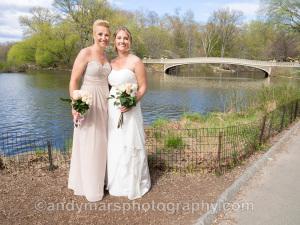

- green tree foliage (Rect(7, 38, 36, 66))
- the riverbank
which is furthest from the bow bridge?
the riverbank

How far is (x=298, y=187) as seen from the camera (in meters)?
5.17

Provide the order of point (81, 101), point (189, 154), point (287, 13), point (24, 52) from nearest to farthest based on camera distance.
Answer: point (81, 101)
point (189, 154)
point (287, 13)
point (24, 52)

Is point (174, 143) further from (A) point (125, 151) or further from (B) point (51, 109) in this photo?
(B) point (51, 109)

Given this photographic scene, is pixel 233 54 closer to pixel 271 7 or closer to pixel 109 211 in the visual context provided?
pixel 271 7

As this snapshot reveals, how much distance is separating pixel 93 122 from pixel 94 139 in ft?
0.76

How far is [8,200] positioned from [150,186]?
6.50ft

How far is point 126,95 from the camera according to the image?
434 centimetres

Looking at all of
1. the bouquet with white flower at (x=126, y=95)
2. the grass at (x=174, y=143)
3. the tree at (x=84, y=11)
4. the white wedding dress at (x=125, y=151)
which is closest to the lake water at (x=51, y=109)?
the grass at (x=174, y=143)

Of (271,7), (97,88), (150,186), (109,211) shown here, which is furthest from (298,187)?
(271,7)

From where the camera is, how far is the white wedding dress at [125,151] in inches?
181

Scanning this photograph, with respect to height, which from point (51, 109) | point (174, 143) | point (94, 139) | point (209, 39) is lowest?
point (51, 109)

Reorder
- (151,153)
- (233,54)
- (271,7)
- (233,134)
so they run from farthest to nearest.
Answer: (233,54) < (271,7) < (233,134) < (151,153)

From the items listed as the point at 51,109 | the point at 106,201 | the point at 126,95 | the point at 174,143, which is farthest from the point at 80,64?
the point at 51,109

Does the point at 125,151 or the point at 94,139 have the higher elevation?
the point at 94,139
